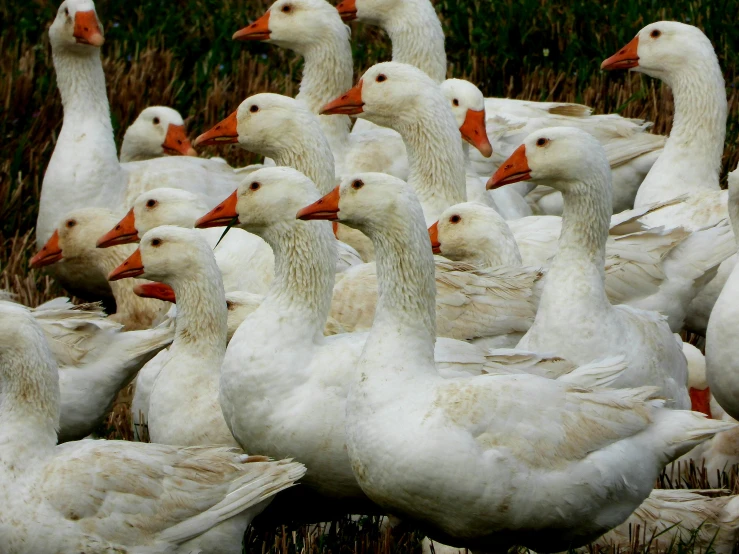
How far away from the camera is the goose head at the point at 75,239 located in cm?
862

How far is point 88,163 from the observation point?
9.33m

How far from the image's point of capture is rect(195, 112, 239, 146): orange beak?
8078mm

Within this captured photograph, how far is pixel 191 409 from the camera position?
655cm

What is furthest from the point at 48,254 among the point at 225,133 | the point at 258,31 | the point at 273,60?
the point at 273,60

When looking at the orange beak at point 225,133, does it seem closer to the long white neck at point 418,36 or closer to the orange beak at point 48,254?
the orange beak at point 48,254

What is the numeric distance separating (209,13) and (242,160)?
2.35 meters

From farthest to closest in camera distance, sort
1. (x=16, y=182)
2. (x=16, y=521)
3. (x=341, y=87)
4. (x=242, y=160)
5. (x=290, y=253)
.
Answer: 1. (x=242, y=160)
2. (x=16, y=182)
3. (x=341, y=87)
4. (x=290, y=253)
5. (x=16, y=521)

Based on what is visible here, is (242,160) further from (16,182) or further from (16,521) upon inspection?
(16,521)

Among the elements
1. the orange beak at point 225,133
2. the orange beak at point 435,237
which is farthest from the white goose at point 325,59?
the orange beak at point 435,237

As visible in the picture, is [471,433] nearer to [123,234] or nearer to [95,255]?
[123,234]

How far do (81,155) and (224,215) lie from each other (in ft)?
9.97

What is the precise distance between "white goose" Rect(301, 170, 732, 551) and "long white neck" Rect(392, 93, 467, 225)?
291 centimetres

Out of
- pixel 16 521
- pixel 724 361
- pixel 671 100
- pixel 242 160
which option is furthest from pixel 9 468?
pixel 671 100

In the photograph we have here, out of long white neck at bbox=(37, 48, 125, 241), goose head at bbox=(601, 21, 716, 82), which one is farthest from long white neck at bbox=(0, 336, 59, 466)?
goose head at bbox=(601, 21, 716, 82)
